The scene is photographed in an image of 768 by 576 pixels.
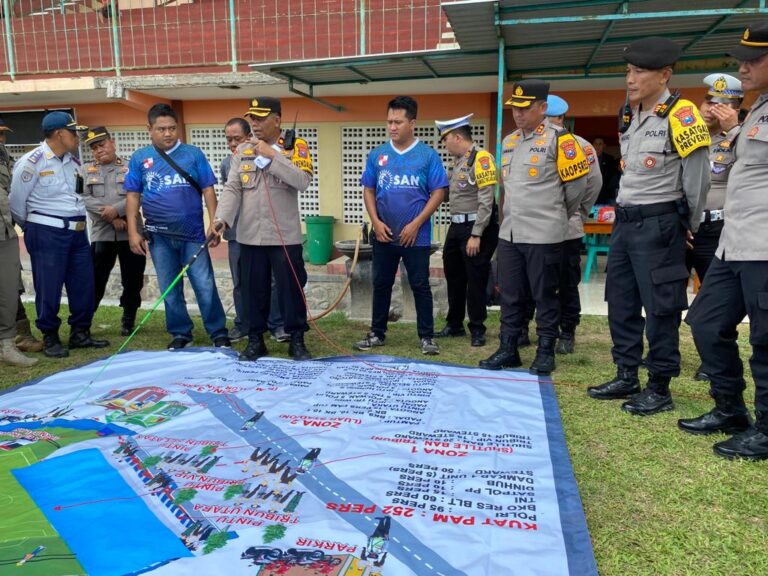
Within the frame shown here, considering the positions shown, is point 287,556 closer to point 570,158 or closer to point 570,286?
point 570,158

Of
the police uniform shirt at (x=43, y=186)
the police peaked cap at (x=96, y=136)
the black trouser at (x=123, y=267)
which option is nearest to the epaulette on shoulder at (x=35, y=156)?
the police uniform shirt at (x=43, y=186)

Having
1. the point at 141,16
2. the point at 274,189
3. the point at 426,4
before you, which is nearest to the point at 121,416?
the point at 274,189

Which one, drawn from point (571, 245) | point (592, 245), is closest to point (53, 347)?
point (571, 245)

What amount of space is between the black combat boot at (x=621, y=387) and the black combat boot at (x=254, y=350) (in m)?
2.34

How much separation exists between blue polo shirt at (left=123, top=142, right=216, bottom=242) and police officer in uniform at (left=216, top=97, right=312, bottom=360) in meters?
0.42

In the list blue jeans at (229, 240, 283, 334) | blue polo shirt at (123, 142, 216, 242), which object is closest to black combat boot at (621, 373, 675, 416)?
blue jeans at (229, 240, 283, 334)

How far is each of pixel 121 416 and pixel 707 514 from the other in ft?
9.03

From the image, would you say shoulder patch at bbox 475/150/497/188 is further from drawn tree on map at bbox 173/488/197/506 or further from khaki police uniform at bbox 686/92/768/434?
drawn tree on map at bbox 173/488/197/506

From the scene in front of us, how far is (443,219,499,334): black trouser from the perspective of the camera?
15.4 feet

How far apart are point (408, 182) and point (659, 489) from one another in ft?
9.08

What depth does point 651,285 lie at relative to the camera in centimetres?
308

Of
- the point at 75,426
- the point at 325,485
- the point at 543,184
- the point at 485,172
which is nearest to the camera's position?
the point at 325,485

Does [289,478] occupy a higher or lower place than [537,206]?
lower

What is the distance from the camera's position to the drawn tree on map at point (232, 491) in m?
2.20
